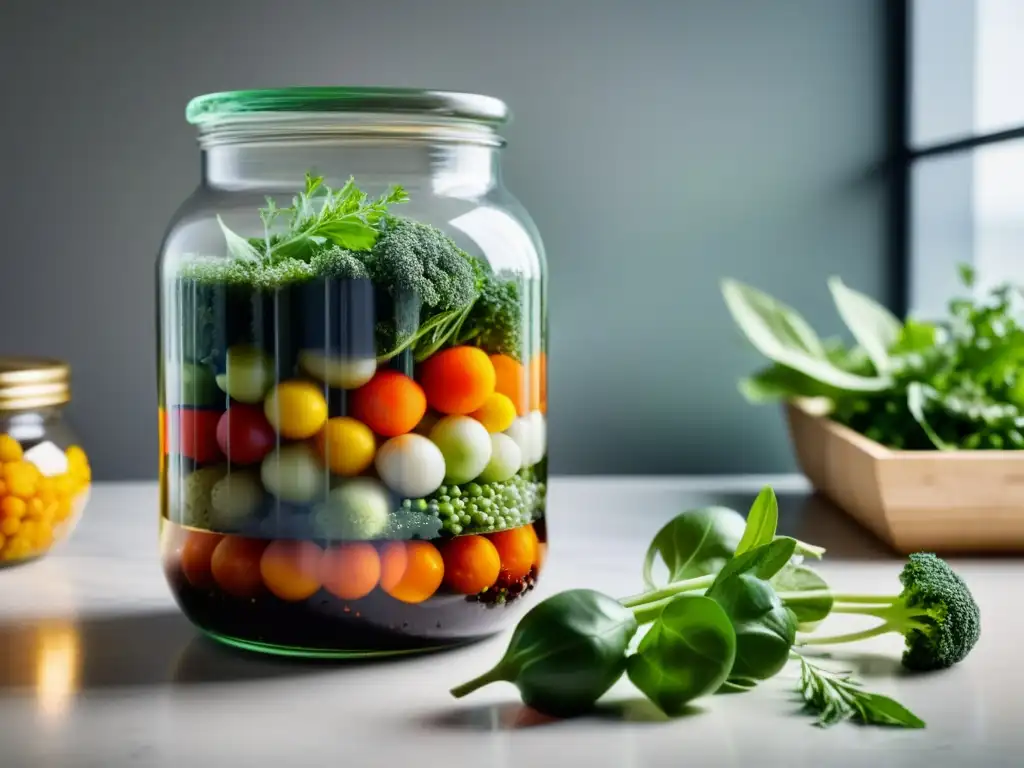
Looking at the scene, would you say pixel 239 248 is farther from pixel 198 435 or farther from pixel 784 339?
pixel 784 339

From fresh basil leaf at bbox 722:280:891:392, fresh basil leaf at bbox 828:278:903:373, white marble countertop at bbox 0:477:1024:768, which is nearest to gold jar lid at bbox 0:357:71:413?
white marble countertop at bbox 0:477:1024:768

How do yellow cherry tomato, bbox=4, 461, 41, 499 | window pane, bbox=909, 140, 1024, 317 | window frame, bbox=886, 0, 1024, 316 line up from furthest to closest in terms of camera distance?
window frame, bbox=886, 0, 1024, 316
window pane, bbox=909, 140, 1024, 317
yellow cherry tomato, bbox=4, 461, 41, 499

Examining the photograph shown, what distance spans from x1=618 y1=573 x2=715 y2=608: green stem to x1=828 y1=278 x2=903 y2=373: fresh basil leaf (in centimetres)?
57

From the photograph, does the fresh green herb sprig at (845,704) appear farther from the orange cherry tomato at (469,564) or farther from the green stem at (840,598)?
the orange cherry tomato at (469,564)

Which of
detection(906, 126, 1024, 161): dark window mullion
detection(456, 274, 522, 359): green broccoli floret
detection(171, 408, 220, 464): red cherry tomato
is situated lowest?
detection(171, 408, 220, 464): red cherry tomato

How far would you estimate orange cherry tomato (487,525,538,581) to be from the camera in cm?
78

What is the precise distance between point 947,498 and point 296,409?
642 millimetres

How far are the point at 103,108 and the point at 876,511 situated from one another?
1.00 metres

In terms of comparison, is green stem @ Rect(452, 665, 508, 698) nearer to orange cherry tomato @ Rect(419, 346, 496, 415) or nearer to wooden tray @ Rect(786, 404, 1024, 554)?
orange cherry tomato @ Rect(419, 346, 496, 415)

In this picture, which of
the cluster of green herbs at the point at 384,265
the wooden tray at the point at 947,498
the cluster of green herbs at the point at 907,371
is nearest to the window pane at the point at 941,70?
the cluster of green herbs at the point at 907,371

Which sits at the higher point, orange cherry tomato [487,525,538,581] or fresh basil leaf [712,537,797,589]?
fresh basil leaf [712,537,797,589]

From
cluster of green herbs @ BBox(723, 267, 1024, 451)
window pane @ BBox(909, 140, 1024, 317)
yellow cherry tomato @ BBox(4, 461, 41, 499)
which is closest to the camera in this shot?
yellow cherry tomato @ BBox(4, 461, 41, 499)

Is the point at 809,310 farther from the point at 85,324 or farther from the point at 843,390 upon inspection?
the point at 85,324

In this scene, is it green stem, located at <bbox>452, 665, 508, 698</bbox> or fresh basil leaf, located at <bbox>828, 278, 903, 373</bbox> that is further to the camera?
fresh basil leaf, located at <bbox>828, 278, 903, 373</bbox>
